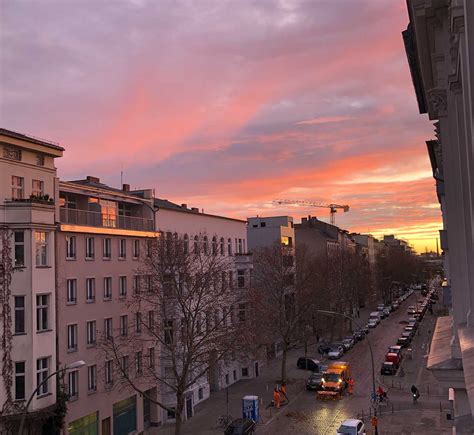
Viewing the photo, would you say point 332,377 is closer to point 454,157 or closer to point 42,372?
point 42,372

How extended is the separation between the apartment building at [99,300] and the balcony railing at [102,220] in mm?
57

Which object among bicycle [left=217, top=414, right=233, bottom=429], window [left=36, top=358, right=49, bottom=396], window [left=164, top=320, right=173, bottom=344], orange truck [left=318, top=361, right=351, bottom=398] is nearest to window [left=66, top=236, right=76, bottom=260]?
window [left=36, top=358, right=49, bottom=396]

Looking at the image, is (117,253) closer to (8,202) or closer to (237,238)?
(8,202)

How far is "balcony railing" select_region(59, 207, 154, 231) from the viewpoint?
3356 centimetres

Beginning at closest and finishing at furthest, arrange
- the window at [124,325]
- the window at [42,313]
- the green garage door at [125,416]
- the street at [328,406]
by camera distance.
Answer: the window at [42,313]
the green garage door at [125,416]
the street at [328,406]
the window at [124,325]

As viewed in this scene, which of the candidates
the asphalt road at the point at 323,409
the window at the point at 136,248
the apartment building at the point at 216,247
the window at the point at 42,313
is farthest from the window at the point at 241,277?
the window at the point at 42,313

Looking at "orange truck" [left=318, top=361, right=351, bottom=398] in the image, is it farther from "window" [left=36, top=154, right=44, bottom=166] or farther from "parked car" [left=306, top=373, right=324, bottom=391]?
"window" [left=36, top=154, right=44, bottom=166]

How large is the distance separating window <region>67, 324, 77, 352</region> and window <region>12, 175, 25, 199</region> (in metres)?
8.00

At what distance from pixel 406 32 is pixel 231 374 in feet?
142

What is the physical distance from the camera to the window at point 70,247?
109 feet

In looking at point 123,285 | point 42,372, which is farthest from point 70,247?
point 42,372

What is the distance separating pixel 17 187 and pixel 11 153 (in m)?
1.76

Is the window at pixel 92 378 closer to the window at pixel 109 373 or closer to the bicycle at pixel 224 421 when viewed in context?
the window at pixel 109 373

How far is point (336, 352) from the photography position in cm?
5997
